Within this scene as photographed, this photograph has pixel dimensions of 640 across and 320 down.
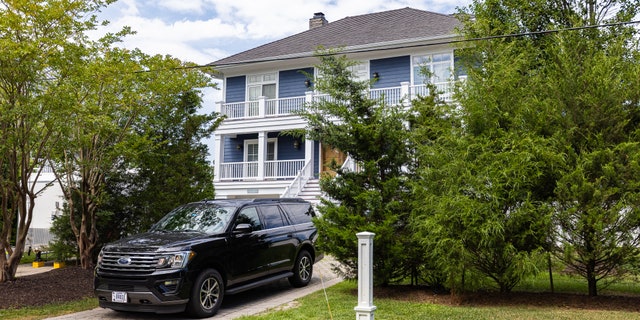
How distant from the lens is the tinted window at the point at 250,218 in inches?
349

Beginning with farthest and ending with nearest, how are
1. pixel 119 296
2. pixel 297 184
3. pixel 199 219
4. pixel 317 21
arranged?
1. pixel 317 21
2. pixel 297 184
3. pixel 199 219
4. pixel 119 296

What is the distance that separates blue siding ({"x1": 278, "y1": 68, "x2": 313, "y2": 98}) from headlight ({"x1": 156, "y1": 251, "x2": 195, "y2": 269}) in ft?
55.1

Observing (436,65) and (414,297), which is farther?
(436,65)

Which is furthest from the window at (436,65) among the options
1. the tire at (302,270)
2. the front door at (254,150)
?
the tire at (302,270)

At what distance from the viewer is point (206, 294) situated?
25.1 feet

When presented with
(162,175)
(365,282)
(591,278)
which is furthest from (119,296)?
(591,278)

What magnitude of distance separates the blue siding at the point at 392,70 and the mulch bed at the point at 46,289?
14.6m

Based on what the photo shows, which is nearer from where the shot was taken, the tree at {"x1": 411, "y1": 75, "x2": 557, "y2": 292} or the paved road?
the tree at {"x1": 411, "y1": 75, "x2": 557, "y2": 292}

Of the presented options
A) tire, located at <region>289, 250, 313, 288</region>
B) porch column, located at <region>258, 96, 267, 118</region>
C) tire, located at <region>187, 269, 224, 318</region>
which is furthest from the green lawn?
porch column, located at <region>258, 96, 267, 118</region>

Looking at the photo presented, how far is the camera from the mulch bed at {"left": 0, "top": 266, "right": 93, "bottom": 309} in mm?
8625

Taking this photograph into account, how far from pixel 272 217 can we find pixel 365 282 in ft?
14.4

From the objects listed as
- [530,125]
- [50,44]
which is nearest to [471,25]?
[530,125]

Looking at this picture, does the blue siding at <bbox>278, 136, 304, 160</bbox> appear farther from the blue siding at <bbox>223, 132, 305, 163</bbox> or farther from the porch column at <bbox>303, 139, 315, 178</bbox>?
the porch column at <bbox>303, 139, 315, 178</bbox>

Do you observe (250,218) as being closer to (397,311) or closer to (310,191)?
(397,311)
